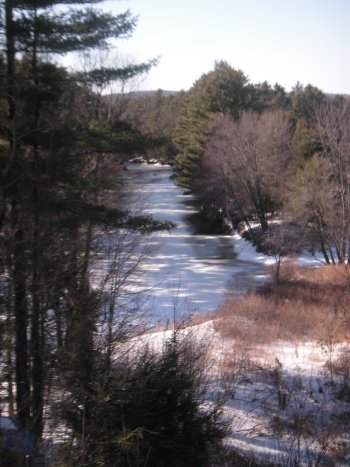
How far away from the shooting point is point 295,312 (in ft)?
53.7

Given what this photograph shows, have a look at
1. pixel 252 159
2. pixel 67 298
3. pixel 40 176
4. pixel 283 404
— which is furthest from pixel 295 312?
pixel 252 159

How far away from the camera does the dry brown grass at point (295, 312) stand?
13859 mm

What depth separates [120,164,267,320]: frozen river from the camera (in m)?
20.4

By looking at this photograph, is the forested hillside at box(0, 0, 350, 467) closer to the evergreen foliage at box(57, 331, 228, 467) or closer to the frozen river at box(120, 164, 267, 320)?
the evergreen foliage at box(57, 331, 228, 467)

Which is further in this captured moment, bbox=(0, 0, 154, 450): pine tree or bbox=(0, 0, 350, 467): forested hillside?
bbox=(0, 0, 154, 450): pine tree

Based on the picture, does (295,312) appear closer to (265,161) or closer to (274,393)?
(274,393)

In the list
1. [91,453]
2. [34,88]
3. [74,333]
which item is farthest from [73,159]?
[91,453]

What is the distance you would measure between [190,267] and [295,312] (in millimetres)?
11780

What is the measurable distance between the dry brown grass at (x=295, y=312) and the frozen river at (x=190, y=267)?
1534mm

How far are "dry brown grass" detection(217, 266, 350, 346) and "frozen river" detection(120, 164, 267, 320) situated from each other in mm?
1534

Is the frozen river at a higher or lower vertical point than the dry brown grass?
lower

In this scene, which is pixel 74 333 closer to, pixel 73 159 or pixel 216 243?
pixel 73 159

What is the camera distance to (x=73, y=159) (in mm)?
8867

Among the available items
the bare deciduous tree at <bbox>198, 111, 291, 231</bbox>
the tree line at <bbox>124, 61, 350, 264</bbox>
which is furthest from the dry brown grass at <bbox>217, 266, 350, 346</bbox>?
the bare deciduous tree at <bbox>198, 111, 291, 231</bbox>
